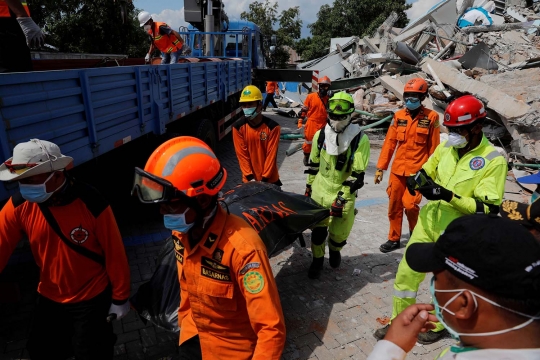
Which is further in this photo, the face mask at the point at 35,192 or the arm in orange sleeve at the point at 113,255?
the arm in orange sleeve at the point at 113,255

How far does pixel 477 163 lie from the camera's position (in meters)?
2.78

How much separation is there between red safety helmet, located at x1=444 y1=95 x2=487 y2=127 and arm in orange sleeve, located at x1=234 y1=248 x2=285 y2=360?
2.05 m

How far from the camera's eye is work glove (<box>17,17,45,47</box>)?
3.11 meters

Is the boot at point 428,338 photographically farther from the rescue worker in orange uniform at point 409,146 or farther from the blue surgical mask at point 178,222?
the blue surgical mask at point 178,222

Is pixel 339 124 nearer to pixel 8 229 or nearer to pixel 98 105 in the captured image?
pixel 98 105

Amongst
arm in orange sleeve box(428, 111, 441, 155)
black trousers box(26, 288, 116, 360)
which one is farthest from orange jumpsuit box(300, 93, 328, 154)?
black trousers box(26, 288, 116, 360)

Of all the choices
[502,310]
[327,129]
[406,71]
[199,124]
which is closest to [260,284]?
[502,310]

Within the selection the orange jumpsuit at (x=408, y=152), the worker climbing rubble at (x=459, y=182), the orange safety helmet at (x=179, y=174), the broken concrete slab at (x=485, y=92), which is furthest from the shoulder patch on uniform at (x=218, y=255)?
the broken concrete slab at (x=485, y=92)

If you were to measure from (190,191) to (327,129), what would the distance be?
2.56m

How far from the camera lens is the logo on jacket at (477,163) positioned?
2761 mm

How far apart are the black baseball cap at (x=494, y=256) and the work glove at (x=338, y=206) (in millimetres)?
2603

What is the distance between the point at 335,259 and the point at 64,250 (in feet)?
9.12

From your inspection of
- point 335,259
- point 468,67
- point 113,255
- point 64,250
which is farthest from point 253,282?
point 468,67

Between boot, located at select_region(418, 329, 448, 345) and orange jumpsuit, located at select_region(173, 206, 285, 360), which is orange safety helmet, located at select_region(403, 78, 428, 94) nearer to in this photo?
boot, located at select_region(418, 329, 448, 345)
